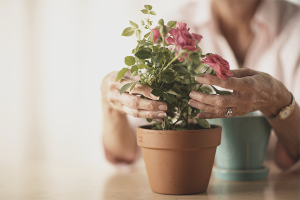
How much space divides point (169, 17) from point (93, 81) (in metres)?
1.02

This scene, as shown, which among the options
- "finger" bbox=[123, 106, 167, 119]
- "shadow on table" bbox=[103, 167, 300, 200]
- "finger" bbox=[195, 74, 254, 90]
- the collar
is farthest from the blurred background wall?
"finger" bbox=[195, 74, 254, 90]

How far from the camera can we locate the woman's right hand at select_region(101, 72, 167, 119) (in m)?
0.73

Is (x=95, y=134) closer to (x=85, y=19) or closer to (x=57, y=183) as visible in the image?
(x=85, y=19)

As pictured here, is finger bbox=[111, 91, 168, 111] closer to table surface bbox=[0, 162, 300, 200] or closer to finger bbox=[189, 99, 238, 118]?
finger bbox=[189, 99, 238, 118]

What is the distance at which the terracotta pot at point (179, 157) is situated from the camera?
2.28ft

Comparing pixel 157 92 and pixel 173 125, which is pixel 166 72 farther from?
pixel 173 125

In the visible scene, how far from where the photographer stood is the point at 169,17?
1.66 meters

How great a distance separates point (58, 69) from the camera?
7.97 ft

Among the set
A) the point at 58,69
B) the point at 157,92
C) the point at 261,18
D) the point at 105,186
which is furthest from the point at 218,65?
the point at 58,69

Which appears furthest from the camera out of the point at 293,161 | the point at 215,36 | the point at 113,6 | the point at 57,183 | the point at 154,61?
the point at 113,6

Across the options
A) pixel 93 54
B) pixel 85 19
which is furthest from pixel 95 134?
pixel 85 19

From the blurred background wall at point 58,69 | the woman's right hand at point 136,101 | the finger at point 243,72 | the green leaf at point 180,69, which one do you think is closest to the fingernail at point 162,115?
the woman's right hand at point 136,101

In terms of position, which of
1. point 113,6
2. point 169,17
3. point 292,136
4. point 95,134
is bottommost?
point 95,134

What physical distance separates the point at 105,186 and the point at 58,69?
1738 millimetres
